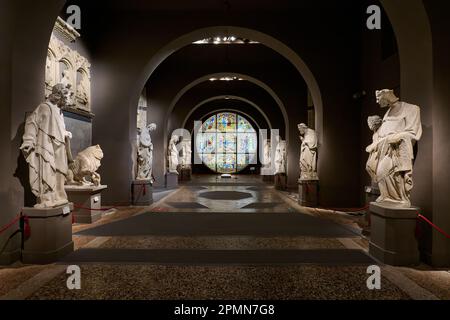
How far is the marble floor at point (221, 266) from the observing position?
304 centimetres

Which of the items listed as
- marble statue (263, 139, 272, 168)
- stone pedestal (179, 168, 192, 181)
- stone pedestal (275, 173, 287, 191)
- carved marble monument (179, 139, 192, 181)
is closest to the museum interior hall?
stone pedestal (275, 173, 287, 191)

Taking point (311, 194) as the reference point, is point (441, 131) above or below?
above

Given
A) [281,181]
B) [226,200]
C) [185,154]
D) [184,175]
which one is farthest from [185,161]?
[226,200]

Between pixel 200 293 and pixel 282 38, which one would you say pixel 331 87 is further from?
pixel 200 293

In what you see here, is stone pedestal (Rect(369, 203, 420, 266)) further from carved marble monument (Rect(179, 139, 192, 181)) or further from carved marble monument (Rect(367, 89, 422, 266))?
carved marble monument (Rect(179, 139, 192, 181))

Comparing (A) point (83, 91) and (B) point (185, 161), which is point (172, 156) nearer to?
(B) point (185, 161)

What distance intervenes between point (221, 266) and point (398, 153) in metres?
3.12

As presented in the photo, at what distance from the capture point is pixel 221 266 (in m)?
3.78

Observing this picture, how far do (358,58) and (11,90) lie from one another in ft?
30.0

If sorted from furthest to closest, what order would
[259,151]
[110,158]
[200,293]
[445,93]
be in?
[259,151]
[110,158]
[445,93]
[200,293]

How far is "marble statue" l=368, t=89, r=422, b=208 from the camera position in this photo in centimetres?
389

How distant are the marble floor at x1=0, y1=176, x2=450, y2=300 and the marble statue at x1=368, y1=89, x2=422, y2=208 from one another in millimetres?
1067
